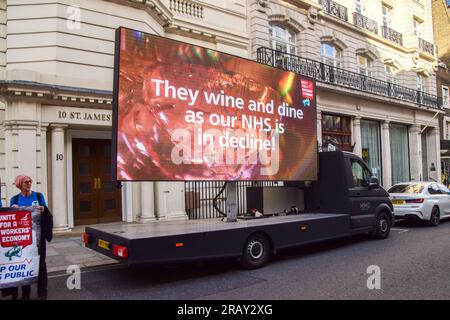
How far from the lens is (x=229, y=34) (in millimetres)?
14922

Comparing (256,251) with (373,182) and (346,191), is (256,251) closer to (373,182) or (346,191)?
(346,191)

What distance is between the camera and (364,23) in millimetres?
22000

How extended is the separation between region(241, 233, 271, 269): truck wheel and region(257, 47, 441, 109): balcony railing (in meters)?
10.5

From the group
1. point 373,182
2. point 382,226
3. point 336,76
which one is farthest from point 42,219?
point 336,76

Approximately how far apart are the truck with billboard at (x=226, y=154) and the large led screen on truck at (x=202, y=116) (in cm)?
2

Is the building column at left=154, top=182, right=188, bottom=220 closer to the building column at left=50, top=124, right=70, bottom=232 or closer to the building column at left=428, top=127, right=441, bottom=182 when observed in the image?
the building column at left=50, top=124, right=70, bottom=232

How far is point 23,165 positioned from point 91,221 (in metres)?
2.97

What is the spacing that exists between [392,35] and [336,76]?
8.51 meters

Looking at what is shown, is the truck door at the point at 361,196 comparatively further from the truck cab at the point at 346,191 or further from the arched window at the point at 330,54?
the arched window at the point at 330,54

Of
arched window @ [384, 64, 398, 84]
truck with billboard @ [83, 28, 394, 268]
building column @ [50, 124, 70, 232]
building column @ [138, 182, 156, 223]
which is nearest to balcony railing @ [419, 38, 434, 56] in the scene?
arched window @ [384, 64, 398, 84]

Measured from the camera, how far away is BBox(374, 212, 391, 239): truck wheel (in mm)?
9507

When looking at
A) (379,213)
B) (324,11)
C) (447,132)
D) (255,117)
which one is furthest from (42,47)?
(447,132)
